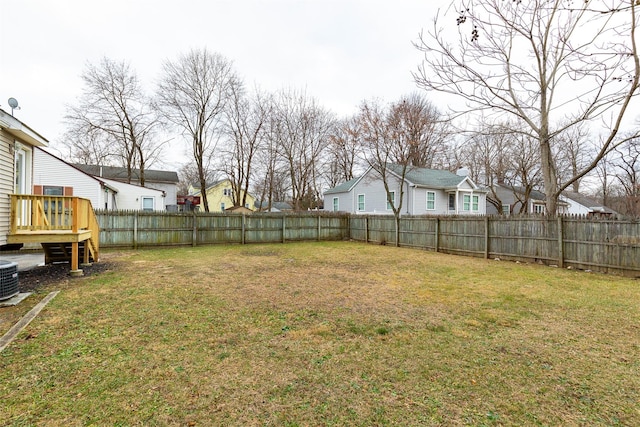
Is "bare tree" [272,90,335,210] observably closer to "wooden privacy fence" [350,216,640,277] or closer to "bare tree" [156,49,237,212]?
"bare tree" [156,49,237,212]

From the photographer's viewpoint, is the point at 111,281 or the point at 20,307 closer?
the point at 20,307

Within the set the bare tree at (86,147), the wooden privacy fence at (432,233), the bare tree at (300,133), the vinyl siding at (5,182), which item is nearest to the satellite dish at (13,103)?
the vinyl siding at (5,182)

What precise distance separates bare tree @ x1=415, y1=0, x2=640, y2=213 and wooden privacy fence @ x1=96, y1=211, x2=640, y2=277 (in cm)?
162

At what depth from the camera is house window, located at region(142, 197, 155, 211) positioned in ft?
64.2

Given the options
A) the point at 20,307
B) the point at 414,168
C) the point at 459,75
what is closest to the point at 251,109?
the point at 414,168

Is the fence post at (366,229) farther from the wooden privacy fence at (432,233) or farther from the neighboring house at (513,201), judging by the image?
the neighboring house at (513,201)

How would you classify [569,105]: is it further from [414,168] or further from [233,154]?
[233,154]

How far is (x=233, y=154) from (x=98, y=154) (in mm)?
12346

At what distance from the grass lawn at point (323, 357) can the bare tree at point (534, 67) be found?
14.9ft

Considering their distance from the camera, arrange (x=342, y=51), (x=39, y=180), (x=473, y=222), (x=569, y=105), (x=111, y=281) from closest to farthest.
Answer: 1. (x=111, y=281)
2. (x=569, y=105)
3. (x=473, y=222)
4. (x=342, y=51)
5. (x=39, y=180)

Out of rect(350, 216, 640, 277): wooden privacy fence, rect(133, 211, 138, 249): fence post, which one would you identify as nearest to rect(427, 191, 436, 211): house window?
rect(350, 216, 640, 277): wooden privacy fence

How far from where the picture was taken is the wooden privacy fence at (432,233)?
812 centimetres

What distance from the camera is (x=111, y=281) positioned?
6.54 m

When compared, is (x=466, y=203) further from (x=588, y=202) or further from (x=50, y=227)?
(x=588, y=202)
